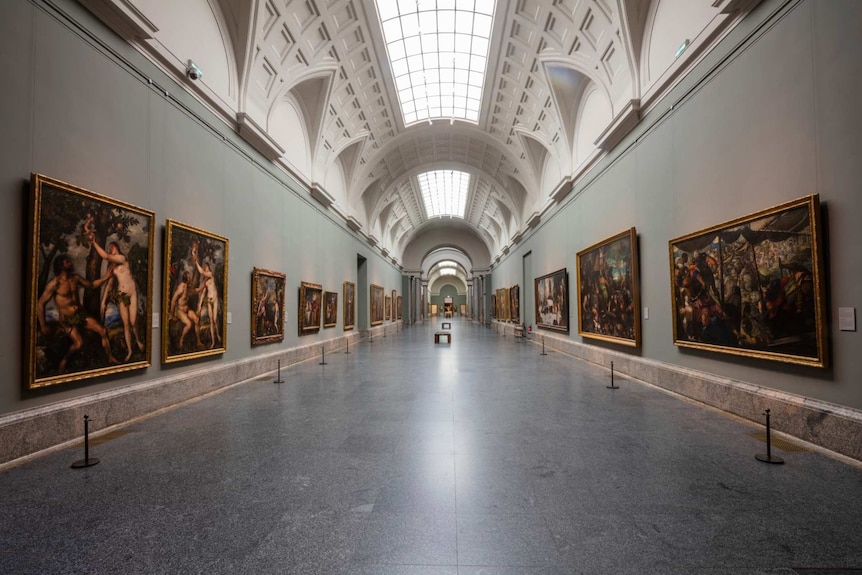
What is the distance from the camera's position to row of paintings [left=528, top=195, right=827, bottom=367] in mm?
5406

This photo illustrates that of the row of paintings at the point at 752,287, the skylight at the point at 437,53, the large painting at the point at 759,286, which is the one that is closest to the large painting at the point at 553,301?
the row of paintings at the point at 752,287

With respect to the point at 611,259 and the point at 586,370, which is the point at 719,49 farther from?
the point at 586,370

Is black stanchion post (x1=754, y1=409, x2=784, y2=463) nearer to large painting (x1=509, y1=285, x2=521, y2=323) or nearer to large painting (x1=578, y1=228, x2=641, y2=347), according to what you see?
large painting (x1=578, y1=228, x2=641, y2=347)

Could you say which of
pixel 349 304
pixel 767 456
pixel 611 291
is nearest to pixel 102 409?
pixel 767 456

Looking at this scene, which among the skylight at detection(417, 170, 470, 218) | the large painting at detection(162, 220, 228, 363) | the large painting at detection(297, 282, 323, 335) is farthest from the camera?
the skylight at detection(417, 170, 470, 218)

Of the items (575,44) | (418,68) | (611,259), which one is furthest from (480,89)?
(611,259)

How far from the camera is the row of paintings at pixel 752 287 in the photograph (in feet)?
17.7

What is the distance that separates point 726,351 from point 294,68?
44.7ft

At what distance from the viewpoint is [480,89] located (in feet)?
64.9

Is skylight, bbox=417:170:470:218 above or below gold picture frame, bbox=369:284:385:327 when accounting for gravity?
above

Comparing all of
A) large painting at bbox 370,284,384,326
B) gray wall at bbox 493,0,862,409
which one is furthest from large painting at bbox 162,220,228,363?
large painting at bbox 370,284,384,326

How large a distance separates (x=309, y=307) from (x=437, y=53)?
12068 millimetres

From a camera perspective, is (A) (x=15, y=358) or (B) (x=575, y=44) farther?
(B) (x=575, y=44)

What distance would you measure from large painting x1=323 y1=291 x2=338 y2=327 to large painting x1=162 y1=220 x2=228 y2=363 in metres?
8.16
